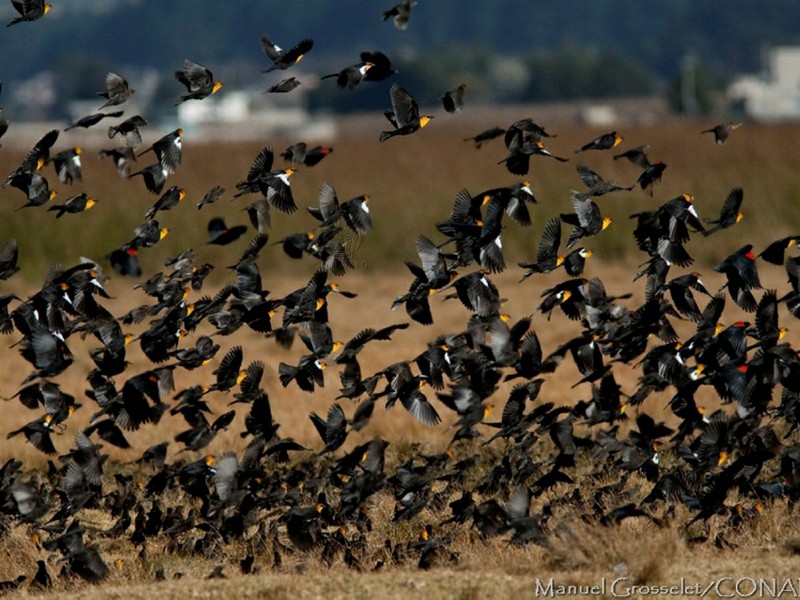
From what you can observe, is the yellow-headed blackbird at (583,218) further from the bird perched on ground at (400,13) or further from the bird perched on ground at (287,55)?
the bird perched on ground at (287,55)

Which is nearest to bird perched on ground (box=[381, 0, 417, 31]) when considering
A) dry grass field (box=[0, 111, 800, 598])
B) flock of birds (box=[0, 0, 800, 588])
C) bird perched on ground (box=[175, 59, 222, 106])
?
flock of birds (box=[0, 0, 800, 588])

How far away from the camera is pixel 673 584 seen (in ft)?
21.3

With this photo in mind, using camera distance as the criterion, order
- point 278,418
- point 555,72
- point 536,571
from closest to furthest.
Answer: point 536,571 → point 278,418 → point 555,72

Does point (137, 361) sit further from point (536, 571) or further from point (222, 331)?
point (536, 571)

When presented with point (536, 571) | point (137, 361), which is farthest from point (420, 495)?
point (137, 361)

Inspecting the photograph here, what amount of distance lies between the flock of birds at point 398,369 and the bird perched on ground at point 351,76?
31 mm

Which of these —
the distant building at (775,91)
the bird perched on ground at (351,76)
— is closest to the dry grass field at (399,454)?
the bird perched on ground at (351,76)

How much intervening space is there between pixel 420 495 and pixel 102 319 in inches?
83.7

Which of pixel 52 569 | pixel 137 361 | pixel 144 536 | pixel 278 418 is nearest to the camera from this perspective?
pixel 52 569

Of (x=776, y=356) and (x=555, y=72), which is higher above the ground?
(x=776, y=356)

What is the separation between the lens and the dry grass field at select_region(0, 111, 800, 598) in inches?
270

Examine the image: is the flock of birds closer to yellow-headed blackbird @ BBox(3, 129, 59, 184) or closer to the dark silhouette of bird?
yellow-headed blackbird @ BBox(3, 129, 59, 184)

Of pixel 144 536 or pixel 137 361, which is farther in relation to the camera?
pixel 137 361

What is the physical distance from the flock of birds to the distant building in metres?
69.8
